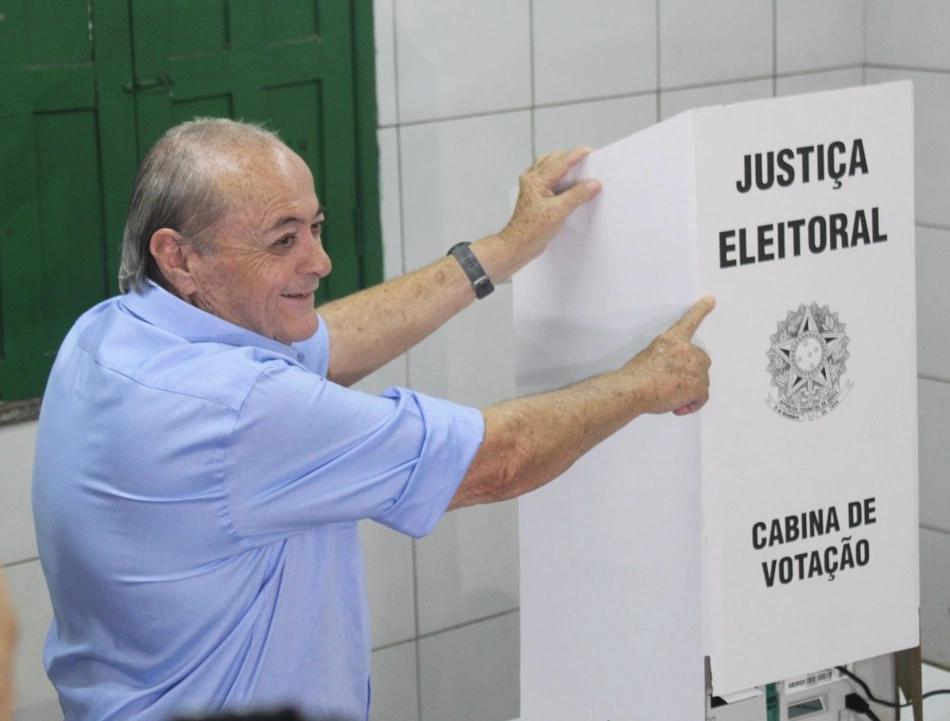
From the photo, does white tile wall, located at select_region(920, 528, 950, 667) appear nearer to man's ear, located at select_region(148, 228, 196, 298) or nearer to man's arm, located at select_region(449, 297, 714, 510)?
man's arm, located at select_region(449, 297, 714, 510)

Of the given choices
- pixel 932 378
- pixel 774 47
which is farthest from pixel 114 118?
pixel 932 378

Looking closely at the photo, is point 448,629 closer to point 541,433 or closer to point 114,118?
point 114,118

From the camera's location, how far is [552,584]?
1.79m

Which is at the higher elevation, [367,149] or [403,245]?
[367,149]

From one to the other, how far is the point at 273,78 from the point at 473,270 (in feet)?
1.86

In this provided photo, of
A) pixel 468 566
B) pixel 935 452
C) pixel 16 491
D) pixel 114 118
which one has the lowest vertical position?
pixel 468 566

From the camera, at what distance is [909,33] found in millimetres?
2840

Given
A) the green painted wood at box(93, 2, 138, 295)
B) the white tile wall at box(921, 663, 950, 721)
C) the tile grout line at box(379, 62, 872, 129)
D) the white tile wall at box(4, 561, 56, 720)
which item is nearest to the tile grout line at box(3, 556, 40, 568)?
the white tile wall at box(4, 561, 56, 720)

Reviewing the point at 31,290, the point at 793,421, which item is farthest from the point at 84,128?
the point at 793,421

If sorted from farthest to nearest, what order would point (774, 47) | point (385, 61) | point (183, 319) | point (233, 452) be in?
1. point (774, 47)
2. point (385, 61)
3. point (183, 319)
4. point (233, 452)

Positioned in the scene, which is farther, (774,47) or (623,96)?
(774,47)

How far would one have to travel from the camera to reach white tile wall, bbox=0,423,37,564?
2115 millimetres

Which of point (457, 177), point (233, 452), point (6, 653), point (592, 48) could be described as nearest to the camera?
point (6, 653)

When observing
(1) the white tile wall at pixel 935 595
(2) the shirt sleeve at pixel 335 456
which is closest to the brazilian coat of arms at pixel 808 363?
(2) the shirt sleeve at pixel 335 456
